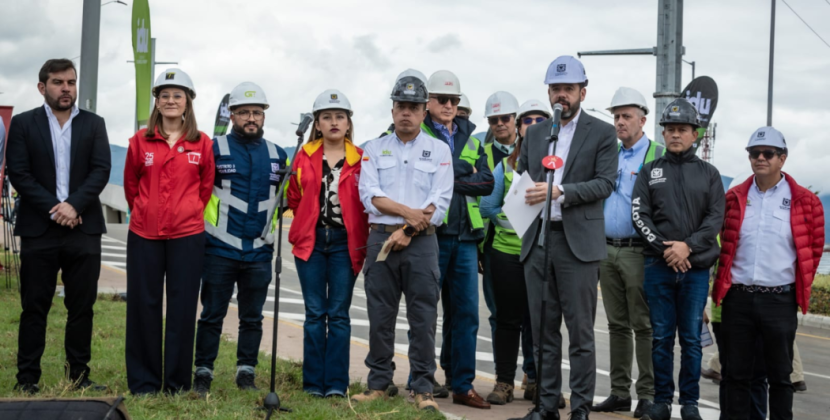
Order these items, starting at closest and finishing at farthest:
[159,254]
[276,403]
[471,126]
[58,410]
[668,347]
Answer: [58,410]
[276,403]
[159,254]
[668,347]
[471,126]

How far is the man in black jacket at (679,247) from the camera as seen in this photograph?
7.02 metres

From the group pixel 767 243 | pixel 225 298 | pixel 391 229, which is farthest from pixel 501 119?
pixel 225 298

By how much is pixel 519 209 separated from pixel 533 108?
5.80 feet

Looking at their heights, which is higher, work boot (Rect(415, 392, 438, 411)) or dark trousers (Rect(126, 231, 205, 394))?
dark trousers (Rect(126, 231, 205, 394))

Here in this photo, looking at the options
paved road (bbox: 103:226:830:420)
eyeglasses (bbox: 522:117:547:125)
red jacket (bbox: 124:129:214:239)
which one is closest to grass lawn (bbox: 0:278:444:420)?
red jacket (bbox: 124:129:214:239)

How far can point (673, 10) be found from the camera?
53.5 ft

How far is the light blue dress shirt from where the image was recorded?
7641 millimetres

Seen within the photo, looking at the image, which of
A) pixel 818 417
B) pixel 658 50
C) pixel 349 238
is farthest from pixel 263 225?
pixel 658 50

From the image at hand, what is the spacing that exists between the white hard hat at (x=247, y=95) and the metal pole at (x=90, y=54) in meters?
6.47

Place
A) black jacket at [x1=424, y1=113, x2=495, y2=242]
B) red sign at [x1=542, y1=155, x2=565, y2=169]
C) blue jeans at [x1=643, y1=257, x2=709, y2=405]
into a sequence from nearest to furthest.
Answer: red sign at [x1=542, y1=155, x2=565, y2=169], blue jeans at [x1=643, y1=257, x2=709, y2=405], black jacket at [x1=424, y1=113, x2=495, y2=242]

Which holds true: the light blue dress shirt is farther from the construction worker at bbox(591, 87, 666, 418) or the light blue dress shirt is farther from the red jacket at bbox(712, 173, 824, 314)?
the red jacket at bbox(712, 173, 824, 314)

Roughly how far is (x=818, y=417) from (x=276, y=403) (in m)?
4.90

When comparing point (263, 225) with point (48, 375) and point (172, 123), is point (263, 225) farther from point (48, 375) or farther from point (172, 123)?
point (48, 375)

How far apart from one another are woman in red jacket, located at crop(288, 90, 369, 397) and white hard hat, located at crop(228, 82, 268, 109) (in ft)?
1.36
